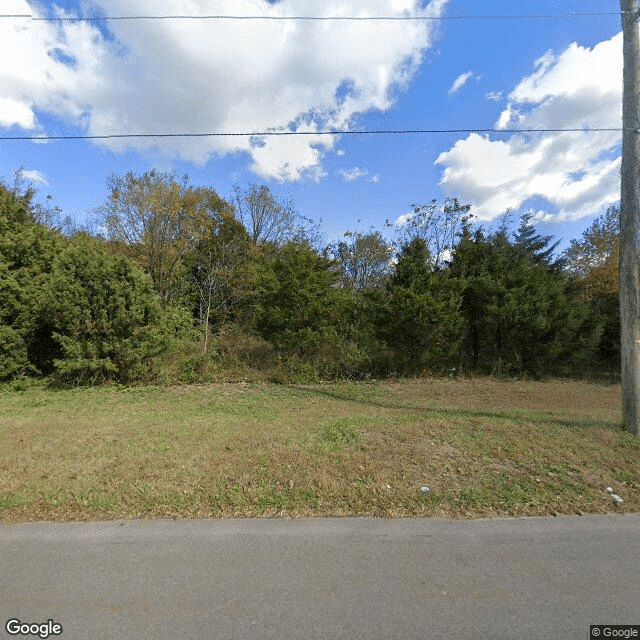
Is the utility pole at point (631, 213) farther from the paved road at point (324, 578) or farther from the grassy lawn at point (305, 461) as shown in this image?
the paved road at point (324, 578)

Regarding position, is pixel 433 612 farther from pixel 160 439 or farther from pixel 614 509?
pixel 160 439

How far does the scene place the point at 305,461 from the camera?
169 inches

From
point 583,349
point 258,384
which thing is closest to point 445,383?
point 258,384

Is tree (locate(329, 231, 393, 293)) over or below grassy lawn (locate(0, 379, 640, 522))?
over

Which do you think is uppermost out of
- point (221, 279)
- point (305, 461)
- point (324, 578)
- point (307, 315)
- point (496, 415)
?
point (221, 279)

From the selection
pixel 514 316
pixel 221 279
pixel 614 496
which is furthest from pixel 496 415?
pixel 221 279

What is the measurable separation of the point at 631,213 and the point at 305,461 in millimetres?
6147

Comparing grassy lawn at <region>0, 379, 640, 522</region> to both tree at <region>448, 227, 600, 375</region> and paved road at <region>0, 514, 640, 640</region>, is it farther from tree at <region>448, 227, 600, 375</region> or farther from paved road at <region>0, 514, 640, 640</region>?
tree at <region>448, 227, 600, 375</region>

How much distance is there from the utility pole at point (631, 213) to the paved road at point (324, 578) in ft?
10.0

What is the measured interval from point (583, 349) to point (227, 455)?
14604 mm

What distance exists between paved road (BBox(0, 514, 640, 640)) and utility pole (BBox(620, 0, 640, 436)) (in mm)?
3056

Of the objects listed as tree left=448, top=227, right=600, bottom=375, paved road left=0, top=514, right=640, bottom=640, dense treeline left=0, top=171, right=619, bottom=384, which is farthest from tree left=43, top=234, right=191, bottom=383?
tree left=448, top=227, right=600, bottom=375

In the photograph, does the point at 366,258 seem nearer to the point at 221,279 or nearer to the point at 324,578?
the point at 221,279

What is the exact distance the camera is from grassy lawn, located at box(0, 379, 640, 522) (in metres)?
3.47
